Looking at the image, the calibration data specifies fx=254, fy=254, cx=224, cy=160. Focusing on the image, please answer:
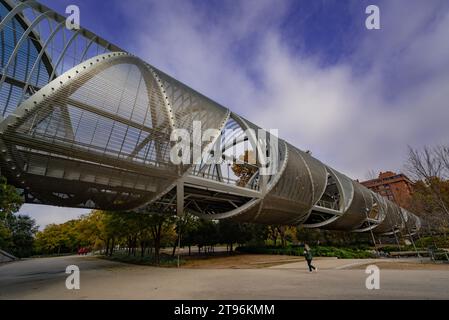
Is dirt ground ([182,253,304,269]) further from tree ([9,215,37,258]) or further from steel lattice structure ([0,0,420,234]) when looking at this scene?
tree ([9,215,37,258])

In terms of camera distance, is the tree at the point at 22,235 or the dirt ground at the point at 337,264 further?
the tree at the point at 22,235

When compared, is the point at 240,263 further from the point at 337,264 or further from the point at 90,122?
the point at 90,122

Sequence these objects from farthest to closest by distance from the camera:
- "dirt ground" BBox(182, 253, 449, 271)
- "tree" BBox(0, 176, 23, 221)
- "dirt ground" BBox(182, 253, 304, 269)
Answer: "dirt ground" BBox(182, 253, 304, 269) → "dirt ground" BBox(182, 253, 449, 271) → "tree" BBox(0, 176, 23, 221)

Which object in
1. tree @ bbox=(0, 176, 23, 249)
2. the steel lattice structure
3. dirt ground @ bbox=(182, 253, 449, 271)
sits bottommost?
dirt ground @ bbox=(182, 253, 449, 271)

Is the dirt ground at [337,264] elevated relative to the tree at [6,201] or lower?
lower

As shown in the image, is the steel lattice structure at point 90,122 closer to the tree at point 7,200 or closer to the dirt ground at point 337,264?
the tree at point 7,200

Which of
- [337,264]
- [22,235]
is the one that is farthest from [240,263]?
[22,235]

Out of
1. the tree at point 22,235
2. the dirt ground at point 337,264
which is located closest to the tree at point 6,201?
the dirt ground at point 337,264

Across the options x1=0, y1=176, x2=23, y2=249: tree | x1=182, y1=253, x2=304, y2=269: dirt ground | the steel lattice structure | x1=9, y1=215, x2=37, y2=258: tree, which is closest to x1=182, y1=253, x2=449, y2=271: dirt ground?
x1=182, y1=253, x2=304, y2=269: dirt ground

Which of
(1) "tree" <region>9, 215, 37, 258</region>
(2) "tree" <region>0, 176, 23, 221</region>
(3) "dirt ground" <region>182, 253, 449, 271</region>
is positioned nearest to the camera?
(2) "tree" <region>0, 176, 23, 221</region>
